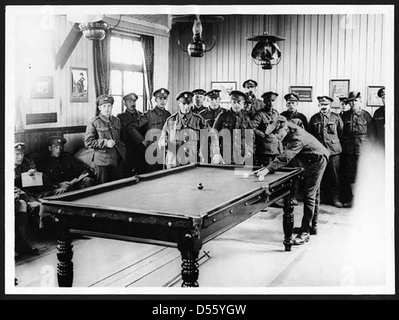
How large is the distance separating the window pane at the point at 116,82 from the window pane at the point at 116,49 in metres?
0.13

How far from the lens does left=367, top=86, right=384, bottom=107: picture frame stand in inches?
169

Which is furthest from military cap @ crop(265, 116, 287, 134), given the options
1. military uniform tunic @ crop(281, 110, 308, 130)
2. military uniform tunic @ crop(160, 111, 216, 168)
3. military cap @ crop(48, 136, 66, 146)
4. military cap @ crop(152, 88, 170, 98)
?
military cap @ crop(48, 136, 66, 146)

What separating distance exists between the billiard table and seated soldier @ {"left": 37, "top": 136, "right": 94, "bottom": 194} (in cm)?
46

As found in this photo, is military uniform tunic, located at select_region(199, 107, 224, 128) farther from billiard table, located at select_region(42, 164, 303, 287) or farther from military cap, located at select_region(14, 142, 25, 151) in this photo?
military cap, located at select_region(14, 142, 25, 151)

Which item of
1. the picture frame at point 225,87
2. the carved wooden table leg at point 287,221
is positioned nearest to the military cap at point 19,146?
the picture frame at point 225,87

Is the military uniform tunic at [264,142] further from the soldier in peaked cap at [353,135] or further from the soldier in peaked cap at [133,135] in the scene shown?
the soldier in peaked cap at [133,135]

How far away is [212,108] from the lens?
17.7ft

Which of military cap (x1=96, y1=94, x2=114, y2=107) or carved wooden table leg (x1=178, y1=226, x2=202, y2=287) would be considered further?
military cap (x1=96, y1=94, x2=114, y2=107)

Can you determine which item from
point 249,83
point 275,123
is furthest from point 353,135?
point 249,83

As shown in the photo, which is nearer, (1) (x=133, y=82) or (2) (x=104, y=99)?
(2) (x=104, y=99)

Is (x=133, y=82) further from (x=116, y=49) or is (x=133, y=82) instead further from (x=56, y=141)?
(x=56, y=141)

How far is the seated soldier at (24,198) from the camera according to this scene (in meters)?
4.03

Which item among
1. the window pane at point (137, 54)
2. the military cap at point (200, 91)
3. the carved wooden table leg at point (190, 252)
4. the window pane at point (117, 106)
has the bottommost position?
the carved wooden table leg at point (190, 252)

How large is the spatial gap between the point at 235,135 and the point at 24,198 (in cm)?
204
